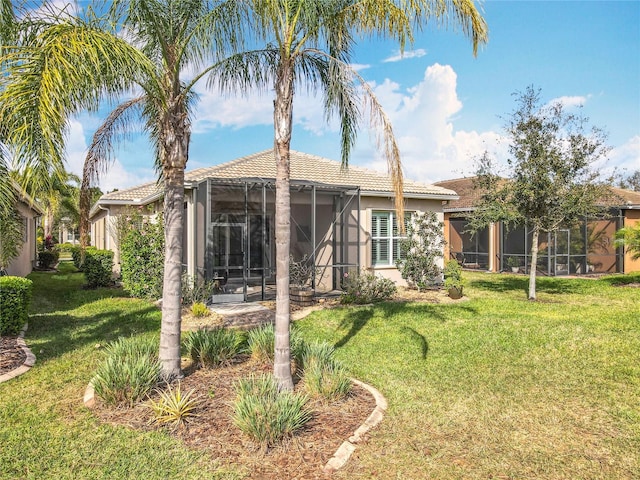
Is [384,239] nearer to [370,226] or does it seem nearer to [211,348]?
[370,226]

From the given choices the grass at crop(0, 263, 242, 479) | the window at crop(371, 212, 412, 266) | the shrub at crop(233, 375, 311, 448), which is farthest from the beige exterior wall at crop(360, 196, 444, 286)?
the shrub at crop(233, 375, 311, 448)

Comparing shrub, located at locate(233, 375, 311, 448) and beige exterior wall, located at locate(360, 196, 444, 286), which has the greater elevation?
beige exterior wall, located at locate(360, 196, 444, 286)

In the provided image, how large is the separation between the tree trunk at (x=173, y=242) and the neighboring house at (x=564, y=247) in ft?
55.1

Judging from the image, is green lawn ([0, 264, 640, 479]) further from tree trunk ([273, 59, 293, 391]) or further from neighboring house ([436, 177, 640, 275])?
Answer: neighboring house ([436, 177, 640, 275])

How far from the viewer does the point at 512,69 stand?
46.0 feet

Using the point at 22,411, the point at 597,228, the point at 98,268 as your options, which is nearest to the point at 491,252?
the point at 597,228

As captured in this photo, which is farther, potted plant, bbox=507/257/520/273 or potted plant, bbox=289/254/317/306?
potted plant, bbox=507/257/520/273

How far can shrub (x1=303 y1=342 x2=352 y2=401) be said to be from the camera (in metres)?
5.55

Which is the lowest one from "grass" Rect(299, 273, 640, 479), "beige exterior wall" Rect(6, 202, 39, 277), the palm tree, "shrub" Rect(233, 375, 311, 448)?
"grass" Rect(299, 273, 640, 479)

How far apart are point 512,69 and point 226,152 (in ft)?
30.5

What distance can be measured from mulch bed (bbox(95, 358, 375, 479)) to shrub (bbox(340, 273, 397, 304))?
6.44 m

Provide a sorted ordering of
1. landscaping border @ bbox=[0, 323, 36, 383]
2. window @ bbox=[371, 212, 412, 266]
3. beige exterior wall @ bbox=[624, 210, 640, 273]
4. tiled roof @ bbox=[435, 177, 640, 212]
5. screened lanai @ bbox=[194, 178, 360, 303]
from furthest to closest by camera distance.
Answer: beige exterior wall @ bbox=[624, 210, 640, 273] → tiled roof @ bbox=[435, 177, 640, 212] → window @ bbox=[371, 212, 412, 266] → screened lanai @ bbox=[194, 178, 360, 303] → landscaping border @ bbox=[0, 323, 36, 383]

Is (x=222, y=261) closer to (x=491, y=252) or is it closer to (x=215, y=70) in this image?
(x=215, y=70)

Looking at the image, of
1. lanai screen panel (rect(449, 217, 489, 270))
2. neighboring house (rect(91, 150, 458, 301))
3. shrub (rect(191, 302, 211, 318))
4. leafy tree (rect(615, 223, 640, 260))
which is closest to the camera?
shrub (rect(191, 302, 211, 318))
